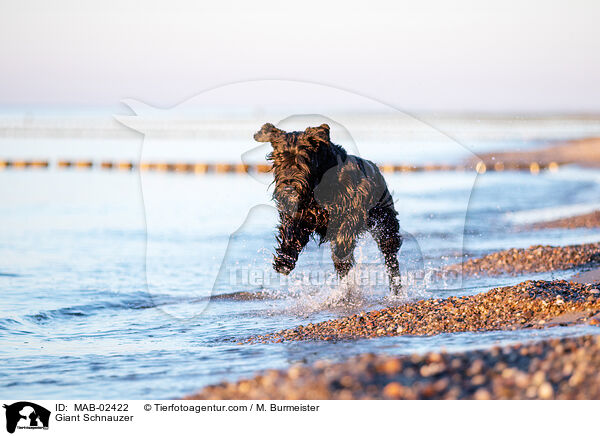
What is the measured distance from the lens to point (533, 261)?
866 centimetres

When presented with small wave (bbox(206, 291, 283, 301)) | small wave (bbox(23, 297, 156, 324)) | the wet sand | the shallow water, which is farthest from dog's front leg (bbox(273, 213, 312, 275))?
the wet sand

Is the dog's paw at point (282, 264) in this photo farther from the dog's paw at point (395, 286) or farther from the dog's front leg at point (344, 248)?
the dog's paw at point (395, 286)

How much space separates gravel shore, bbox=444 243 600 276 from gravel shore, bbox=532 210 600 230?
2.52 m

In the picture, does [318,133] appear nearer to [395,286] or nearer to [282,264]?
[282,264]

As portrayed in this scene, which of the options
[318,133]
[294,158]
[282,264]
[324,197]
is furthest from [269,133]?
[282,264]

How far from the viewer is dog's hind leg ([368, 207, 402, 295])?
7.09 metres

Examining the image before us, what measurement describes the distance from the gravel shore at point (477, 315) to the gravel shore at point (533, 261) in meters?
1.89

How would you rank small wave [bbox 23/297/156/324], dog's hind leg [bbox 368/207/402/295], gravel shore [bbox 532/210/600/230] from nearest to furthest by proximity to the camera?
dog's hind leg [bbox 368/207/402/295] → small wave [bbox 23/297/156/324] → gravel shore [bbox 532/210/600/230]

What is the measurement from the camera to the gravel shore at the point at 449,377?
4301 mm

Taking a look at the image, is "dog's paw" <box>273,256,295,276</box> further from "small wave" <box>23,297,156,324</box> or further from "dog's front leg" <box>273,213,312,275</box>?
"small wave" <box>23,297,156,324</box>
